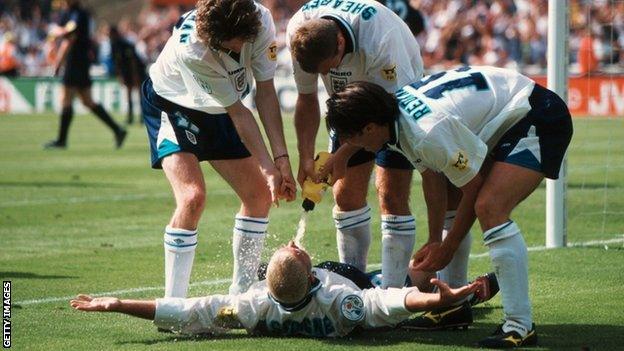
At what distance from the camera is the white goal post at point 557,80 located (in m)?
9.86

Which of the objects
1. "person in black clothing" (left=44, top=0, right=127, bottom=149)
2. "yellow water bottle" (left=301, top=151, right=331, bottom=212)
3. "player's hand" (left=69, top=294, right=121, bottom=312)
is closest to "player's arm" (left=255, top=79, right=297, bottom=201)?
"yellow water bottle" (left=301, top=151, right=331, bottom=212)

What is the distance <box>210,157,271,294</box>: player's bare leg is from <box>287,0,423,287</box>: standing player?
31 centimetres

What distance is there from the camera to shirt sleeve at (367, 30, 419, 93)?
23.0ft

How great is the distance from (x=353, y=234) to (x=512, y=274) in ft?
6.47

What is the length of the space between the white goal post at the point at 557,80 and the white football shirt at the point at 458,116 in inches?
134

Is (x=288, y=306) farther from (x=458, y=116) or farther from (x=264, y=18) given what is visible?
(x=264, y=18)

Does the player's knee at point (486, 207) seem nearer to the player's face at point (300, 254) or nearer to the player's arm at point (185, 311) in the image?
the player's face at point (300, 254)

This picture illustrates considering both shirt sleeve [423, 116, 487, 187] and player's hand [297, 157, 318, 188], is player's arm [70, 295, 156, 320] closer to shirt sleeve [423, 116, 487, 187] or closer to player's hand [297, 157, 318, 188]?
player's hand [297, 157, 318, 188]

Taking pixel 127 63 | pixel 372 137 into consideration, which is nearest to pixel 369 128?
pixel 372 137

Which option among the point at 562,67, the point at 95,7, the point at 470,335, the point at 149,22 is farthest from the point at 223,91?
the point at 95,7

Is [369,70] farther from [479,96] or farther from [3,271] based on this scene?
[3,271]

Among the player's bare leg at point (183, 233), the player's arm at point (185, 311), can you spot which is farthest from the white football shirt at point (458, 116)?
the player's bare leg at point (183, 233)

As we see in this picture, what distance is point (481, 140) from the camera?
20.4ft

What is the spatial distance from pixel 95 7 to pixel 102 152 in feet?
92.0
